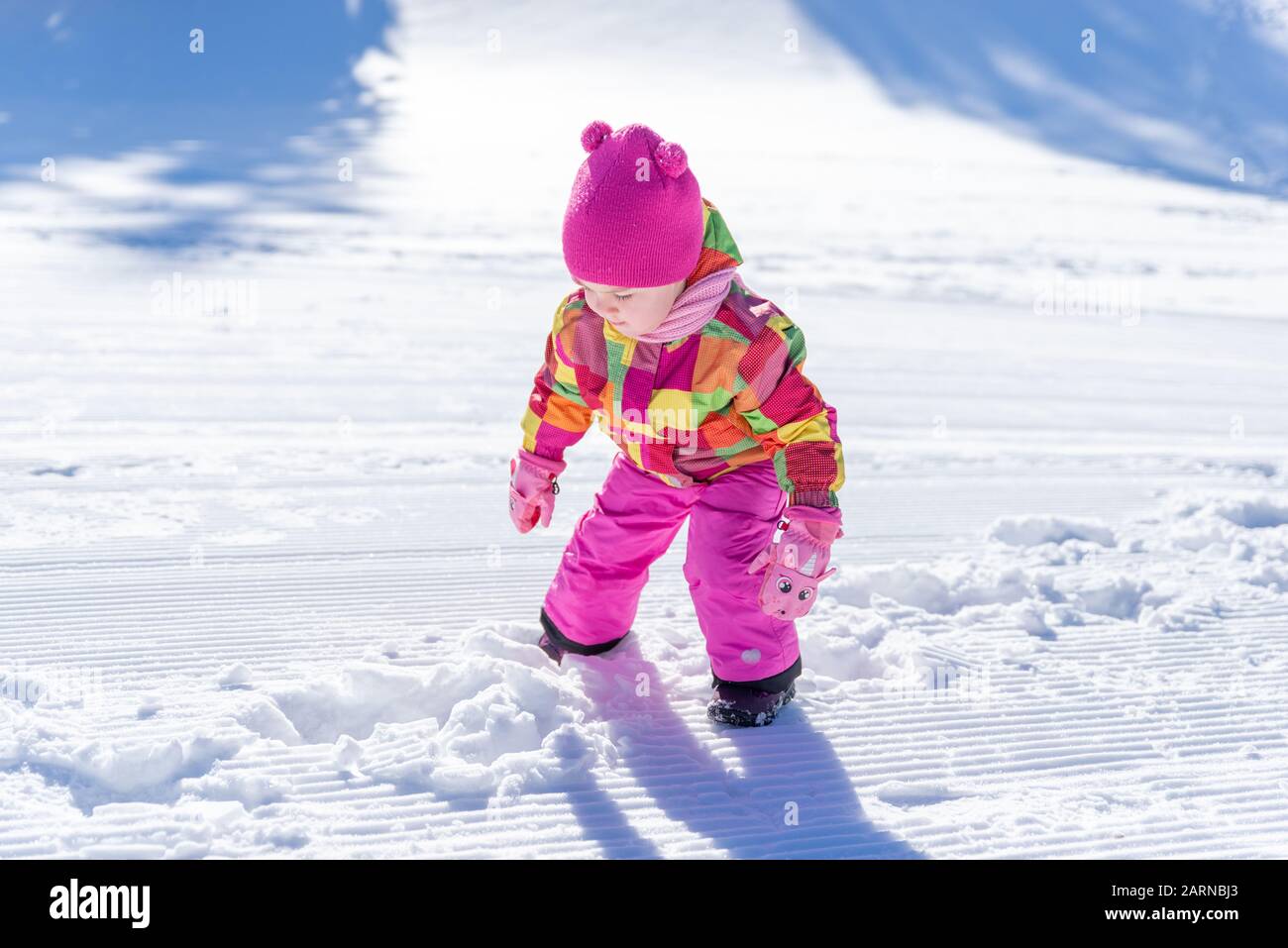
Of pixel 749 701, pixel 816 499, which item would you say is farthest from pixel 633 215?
pixel 749 701

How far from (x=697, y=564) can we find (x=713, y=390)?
13.8 inches

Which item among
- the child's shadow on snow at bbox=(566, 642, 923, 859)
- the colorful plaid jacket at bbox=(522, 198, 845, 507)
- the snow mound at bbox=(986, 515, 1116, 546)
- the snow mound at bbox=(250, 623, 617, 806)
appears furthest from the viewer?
the snow mound at bbox=(986, 515, 1116, 546)

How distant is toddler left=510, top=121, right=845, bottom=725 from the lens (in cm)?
207

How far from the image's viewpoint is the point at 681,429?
2.29 m

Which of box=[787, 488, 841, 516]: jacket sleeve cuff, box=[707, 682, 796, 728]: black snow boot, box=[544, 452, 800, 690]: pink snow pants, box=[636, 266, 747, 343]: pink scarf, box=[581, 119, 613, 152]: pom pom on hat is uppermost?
box=[581, 119, 613, 152]: pom pom on hat

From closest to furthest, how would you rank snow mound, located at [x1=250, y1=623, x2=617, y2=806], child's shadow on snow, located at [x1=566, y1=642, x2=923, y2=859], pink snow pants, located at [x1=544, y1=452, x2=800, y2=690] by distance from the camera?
child's shadow on snow, located at [x1=566, y1=642, x2=923, y2=859] → snow mound, located at [x1=250, y1=623, x2=617, y2=806] → pink snow pants, located at [x1=544, y1=452, x2=800, y2=690]

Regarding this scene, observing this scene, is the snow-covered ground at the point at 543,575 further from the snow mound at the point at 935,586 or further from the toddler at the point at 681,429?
the toddler at the point at 681,429

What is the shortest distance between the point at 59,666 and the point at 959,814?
1.71 metres

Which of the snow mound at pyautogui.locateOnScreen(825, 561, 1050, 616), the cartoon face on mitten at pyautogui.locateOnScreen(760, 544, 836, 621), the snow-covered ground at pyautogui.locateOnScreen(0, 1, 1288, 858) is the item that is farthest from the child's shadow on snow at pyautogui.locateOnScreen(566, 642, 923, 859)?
the snow mound at pyautogui.locateOnScreen(825, 561, 1050, 616)

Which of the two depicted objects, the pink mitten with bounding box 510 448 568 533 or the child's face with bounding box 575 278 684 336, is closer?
the child's face with bounding box 575 278 684 336

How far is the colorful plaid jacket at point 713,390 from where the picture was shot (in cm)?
217

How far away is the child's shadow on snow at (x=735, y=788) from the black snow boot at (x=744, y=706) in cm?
2

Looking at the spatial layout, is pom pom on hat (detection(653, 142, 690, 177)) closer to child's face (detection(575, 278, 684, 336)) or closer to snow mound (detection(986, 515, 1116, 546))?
child's face (detection(575, 278, 684, 336))

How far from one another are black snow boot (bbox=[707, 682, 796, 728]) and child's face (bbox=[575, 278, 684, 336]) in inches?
27.6
